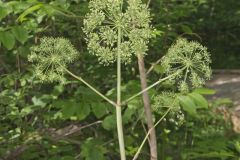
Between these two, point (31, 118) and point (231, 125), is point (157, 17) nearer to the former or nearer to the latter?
point (31, 118)

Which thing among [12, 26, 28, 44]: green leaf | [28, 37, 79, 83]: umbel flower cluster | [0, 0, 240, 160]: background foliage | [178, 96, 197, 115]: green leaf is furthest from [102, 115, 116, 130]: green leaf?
[28, 37, 79, 83]: umbel flower cluster

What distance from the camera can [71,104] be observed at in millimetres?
2523

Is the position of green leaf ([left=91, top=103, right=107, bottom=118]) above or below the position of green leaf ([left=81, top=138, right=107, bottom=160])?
above

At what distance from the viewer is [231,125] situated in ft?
20.6

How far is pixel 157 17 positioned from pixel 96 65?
2.07 ft

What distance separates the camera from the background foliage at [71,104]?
8.26ft

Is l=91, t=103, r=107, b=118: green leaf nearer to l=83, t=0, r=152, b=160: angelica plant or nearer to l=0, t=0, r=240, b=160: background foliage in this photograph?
l=0, t=0, r=240, b=160: background foliage

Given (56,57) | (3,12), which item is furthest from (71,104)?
(56,57)

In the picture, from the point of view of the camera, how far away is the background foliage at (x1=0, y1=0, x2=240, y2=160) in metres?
2.52

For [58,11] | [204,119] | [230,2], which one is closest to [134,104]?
[58,11]

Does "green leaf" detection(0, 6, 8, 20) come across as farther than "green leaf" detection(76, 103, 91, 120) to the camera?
No

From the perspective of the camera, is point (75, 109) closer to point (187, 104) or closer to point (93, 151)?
point (93, 151)

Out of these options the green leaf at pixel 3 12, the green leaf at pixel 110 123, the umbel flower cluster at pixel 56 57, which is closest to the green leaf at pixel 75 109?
the green leaf at pixel 110 123

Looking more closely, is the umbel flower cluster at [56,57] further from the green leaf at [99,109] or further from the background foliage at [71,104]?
the green leaf at [99,109]
